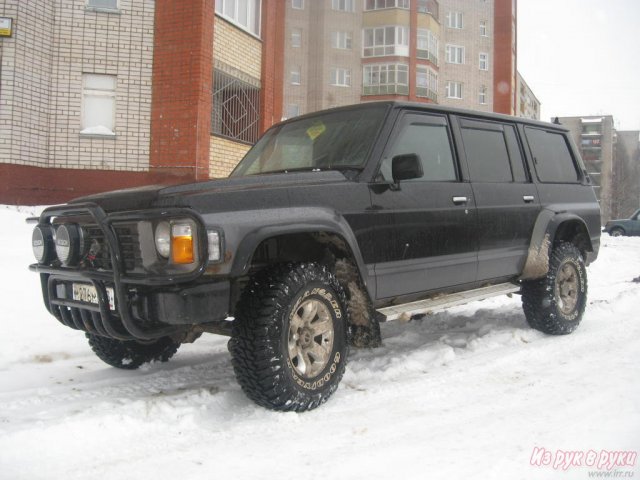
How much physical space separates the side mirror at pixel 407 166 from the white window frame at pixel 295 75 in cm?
3823

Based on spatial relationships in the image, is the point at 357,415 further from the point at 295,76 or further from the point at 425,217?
the point at 295,76

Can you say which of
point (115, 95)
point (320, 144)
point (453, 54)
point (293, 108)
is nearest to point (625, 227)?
point (453, 54)

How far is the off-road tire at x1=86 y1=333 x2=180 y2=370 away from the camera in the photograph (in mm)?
3871

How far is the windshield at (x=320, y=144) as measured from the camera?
3.79 m

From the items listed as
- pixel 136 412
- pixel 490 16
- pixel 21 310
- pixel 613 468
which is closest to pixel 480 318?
pixel 613 468

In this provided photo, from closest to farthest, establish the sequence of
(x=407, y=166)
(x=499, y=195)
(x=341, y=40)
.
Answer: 1. (x=407, y=166)
2. (x=499, y=195)
3. (x=341, y=40)

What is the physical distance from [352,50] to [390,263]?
127 ft

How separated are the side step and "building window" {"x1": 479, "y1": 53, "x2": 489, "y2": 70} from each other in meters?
41.2

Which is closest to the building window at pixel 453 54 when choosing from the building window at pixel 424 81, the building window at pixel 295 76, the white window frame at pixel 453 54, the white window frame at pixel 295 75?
the white window frame at pixel 453 54

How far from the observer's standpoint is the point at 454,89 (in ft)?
139

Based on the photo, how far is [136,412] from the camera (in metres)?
3.04

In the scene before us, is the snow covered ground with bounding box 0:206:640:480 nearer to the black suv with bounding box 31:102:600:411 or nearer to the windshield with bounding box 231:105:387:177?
the black suv with bounding box 31:102:600:411

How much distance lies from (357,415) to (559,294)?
287cm

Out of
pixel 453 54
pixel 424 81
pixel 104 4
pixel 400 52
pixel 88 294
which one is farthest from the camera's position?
pixel 453 54
